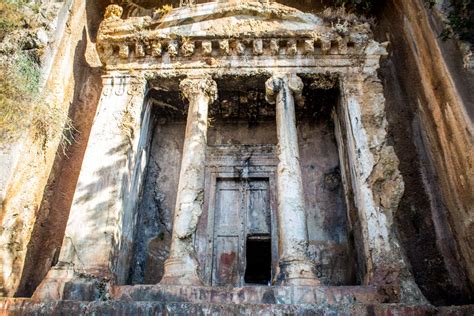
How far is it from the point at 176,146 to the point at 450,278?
5.96m

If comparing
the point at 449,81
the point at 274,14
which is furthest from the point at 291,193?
the point at 274,14

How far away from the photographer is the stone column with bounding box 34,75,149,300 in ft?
18.4

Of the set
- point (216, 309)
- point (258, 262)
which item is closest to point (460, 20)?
point (258, 262)

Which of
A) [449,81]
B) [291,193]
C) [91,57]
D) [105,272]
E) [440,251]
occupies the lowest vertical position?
[105,272]

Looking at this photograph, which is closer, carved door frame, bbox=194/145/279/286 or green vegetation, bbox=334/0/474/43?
green vegetation, bbox=334/0/474/43

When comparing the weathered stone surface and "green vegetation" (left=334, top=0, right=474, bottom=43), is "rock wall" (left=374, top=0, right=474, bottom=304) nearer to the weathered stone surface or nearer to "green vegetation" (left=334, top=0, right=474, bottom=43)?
"green vegetation" (left=334, top=0, right=474, bottom=43)

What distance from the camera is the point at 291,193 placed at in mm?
6332

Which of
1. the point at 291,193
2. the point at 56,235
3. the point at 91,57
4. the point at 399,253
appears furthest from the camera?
the point at 91,57

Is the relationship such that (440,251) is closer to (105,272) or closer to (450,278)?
(450,278)

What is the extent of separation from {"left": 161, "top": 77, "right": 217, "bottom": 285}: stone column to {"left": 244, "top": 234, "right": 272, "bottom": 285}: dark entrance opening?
2.32m

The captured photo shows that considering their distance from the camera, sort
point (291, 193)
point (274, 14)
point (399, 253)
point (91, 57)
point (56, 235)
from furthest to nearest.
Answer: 1. point (91, 57)
2. point (274, 14)
3. point (56, 235)
4. point (291, 193)
5. point (399, 253)

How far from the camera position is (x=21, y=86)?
647 cm

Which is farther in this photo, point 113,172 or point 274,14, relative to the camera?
point 274,14

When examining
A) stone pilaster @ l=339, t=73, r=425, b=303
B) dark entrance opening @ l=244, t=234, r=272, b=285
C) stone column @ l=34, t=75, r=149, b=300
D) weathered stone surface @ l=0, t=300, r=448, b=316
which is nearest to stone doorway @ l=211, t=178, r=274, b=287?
dark entrance opening @ l=244, t=234, r=272, b=285
